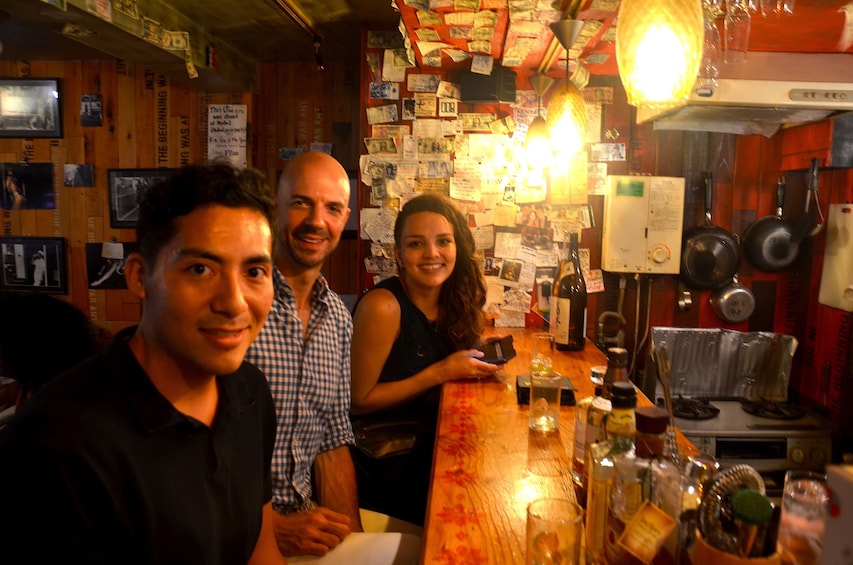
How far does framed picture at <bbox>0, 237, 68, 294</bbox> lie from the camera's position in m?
4.21

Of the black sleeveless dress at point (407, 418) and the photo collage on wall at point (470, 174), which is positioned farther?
the photo collage on wall at point (470, 174)

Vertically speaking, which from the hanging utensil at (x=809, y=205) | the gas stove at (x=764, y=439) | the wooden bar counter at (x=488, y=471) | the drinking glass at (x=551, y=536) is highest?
the hanging utensil at (x=809, y=205)

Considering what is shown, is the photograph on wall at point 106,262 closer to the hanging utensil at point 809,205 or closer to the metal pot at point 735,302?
the metal pot at point 735,302

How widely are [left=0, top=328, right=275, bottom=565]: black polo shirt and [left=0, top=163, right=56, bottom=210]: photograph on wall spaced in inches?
153

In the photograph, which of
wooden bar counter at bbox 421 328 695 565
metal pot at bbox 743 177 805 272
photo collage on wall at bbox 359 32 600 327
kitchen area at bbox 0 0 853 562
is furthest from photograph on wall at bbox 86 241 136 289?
metal pot at bbox 743 177 805 272

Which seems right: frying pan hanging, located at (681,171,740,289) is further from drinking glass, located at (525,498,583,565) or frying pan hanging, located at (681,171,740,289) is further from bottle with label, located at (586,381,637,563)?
drinking glass, located at (525,498,583,565)

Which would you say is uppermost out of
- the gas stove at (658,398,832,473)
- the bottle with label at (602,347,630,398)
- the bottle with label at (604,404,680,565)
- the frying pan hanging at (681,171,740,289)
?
the frying pan hanging at (681,171,740,289)

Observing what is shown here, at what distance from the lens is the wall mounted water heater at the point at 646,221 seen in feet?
9.87

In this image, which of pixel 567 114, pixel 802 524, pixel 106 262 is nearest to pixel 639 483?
pixel 802 524

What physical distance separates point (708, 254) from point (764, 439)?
1040 millimetres

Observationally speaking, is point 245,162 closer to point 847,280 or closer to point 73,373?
point 73,373

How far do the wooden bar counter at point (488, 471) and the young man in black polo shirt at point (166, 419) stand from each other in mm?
431

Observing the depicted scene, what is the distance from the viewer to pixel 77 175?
4.16 metres

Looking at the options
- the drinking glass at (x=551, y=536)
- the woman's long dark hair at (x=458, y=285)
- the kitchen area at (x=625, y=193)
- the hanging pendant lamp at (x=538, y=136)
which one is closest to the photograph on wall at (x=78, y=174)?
the kitchen area at (x=625, y=193)
